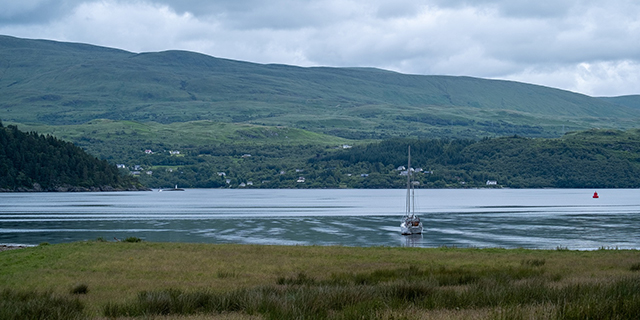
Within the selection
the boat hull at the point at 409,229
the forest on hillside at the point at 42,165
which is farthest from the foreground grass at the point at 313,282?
the forest on hillside at the point at 42,165

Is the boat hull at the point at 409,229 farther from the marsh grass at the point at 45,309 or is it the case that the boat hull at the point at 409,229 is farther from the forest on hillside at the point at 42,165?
the forest on hillside at the point at 42,165

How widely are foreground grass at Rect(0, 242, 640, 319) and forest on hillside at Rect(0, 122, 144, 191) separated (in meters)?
151

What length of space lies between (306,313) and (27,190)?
185162mm

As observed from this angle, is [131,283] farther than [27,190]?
No

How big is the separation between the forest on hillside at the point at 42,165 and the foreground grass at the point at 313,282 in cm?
15062

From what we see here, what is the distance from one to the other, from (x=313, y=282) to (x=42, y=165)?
17716 centimetres

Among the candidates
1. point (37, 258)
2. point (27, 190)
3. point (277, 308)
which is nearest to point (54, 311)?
point (277, 308)

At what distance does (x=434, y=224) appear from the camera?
76.4 meters

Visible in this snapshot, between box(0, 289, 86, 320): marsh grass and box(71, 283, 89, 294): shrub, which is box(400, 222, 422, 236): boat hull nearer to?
box(71, 283, 89, 294): shrub

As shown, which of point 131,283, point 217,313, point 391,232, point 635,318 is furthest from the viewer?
point 391,232

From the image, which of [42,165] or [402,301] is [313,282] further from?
[42,165]

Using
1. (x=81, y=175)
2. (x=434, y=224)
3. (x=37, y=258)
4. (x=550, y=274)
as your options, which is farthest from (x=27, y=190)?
(x=550, y=274)

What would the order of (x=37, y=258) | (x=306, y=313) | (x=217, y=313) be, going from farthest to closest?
(x=37, y=258) → (x=217, y=313) → (x=306, y=313)

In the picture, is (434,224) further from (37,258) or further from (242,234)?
(37,258)
